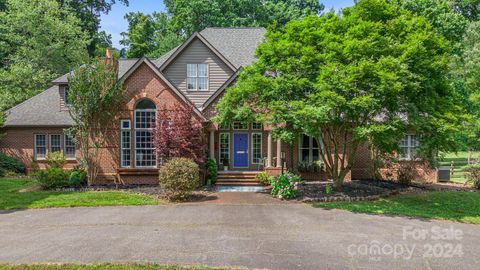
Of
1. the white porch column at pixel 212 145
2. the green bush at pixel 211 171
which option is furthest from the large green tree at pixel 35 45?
the green bush at pixel 211 171

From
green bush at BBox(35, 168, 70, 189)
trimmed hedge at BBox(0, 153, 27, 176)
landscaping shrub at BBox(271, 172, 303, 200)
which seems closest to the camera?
landscaping shrub at BBox(271, 172, 303, 200)

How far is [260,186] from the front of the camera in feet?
58.1

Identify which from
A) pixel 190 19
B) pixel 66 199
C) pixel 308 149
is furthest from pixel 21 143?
pixel 190 19

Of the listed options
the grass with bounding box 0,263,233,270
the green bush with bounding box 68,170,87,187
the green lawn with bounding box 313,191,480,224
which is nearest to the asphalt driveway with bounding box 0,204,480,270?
the grass with bounding box 0,263,233,270

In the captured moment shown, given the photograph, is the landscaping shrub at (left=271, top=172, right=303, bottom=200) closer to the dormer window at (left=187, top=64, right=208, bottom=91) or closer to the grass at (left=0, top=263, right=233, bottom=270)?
the grass at (left=0, top=263, right=233, bottom=270)

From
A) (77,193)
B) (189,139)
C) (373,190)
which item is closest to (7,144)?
(77,193)

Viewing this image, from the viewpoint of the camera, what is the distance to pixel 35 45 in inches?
1209

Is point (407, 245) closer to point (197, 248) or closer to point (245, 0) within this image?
point (197, 248)

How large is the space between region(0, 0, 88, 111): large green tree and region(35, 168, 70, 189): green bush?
1578 cm

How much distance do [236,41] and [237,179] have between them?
1154cm

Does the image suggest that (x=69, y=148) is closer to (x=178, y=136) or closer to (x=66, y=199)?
(x=66, y=199)

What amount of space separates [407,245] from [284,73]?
27.0 ft

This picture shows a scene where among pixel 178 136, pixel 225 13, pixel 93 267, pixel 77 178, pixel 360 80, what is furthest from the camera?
pixel 225 13

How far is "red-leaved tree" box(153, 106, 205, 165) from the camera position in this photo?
52.2 ft
